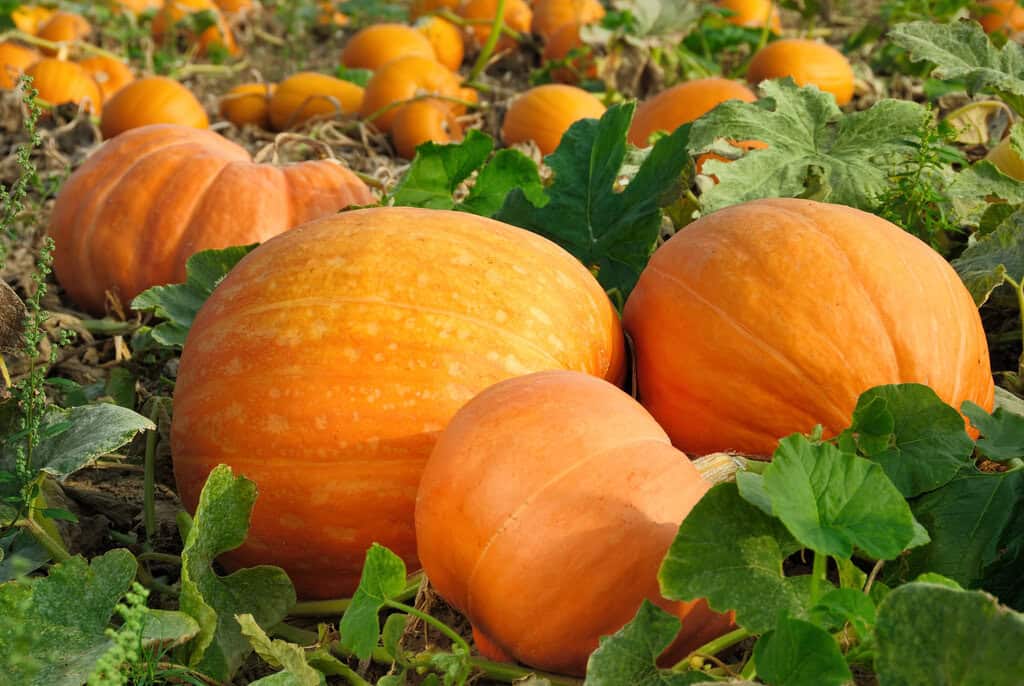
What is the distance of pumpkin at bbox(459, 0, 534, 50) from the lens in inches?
244

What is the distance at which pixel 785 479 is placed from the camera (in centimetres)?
132

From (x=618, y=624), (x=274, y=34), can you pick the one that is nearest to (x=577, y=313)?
(x=618, y=624)

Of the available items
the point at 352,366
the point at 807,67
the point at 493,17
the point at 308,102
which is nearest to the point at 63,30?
the point at 308,102

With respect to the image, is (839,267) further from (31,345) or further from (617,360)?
(31,345)

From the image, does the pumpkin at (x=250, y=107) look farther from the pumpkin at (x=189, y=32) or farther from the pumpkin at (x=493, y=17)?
the pumpkin at (x=189, y=32)

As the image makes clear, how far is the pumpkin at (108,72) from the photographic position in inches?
222

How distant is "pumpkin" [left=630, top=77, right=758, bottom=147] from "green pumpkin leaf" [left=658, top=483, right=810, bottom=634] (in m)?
2.41

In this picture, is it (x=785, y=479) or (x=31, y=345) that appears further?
(x=31, y=345)

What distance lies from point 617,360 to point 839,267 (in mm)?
416

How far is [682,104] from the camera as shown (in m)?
3.71

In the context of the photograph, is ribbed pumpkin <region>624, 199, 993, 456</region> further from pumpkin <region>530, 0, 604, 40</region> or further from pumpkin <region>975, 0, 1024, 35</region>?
pumpkin <region>530, 0, 604, 40</region>

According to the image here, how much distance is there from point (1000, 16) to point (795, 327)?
4339mm

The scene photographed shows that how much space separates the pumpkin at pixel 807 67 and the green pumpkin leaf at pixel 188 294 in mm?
2676

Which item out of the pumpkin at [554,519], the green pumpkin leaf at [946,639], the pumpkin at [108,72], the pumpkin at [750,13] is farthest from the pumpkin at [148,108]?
the green pumpkin leaf at [946,639]
